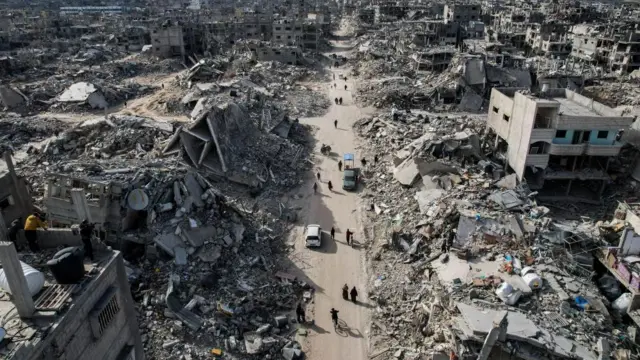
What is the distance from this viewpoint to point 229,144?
27250mm

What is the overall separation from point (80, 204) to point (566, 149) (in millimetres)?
25388

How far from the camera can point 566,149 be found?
1007 inches

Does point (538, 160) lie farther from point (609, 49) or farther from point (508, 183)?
point (609, 49)

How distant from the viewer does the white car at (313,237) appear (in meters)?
20.7

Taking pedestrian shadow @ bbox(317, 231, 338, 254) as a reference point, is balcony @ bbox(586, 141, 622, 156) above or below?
above

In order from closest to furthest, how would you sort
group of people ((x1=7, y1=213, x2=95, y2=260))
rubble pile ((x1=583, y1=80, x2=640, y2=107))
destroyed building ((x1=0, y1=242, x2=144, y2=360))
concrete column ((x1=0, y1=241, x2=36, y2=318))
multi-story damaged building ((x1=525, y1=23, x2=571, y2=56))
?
1. concrete column ((x1=0, y1=241, x2=36, y2=318))
2. destroyed building ((x1=0, y1=242, x2=144, y2=360))
3. group of people ((x1=7, y1=213, x2=95, y2=260))
4. rubble pile ((x1=583, y1=80, x2=640, y2=107))
5. multi-story damaged building ((x1=525, y1=23, x2=571, y2=56))

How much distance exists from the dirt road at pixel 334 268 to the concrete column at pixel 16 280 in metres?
9.47

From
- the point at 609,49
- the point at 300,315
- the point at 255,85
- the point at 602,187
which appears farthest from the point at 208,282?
the point at 609,49

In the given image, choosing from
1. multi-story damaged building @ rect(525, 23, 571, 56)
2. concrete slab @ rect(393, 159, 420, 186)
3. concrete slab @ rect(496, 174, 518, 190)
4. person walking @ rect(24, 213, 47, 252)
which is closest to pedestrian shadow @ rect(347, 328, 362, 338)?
A: person walking @ rect(24, 213, 47, 252)

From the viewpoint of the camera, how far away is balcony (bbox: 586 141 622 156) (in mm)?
25750

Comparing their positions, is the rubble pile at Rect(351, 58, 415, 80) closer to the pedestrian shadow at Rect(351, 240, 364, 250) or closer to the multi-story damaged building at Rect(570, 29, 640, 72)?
the multi-story damaged building at Rect(570, 29, 640, 72)

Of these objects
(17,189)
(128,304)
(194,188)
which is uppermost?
(17,189)

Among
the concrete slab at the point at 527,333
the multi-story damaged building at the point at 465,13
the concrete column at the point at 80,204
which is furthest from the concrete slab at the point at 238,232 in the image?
the multi-story damaged building at the point at 465,13

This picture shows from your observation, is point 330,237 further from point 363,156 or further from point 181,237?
point 363,156
